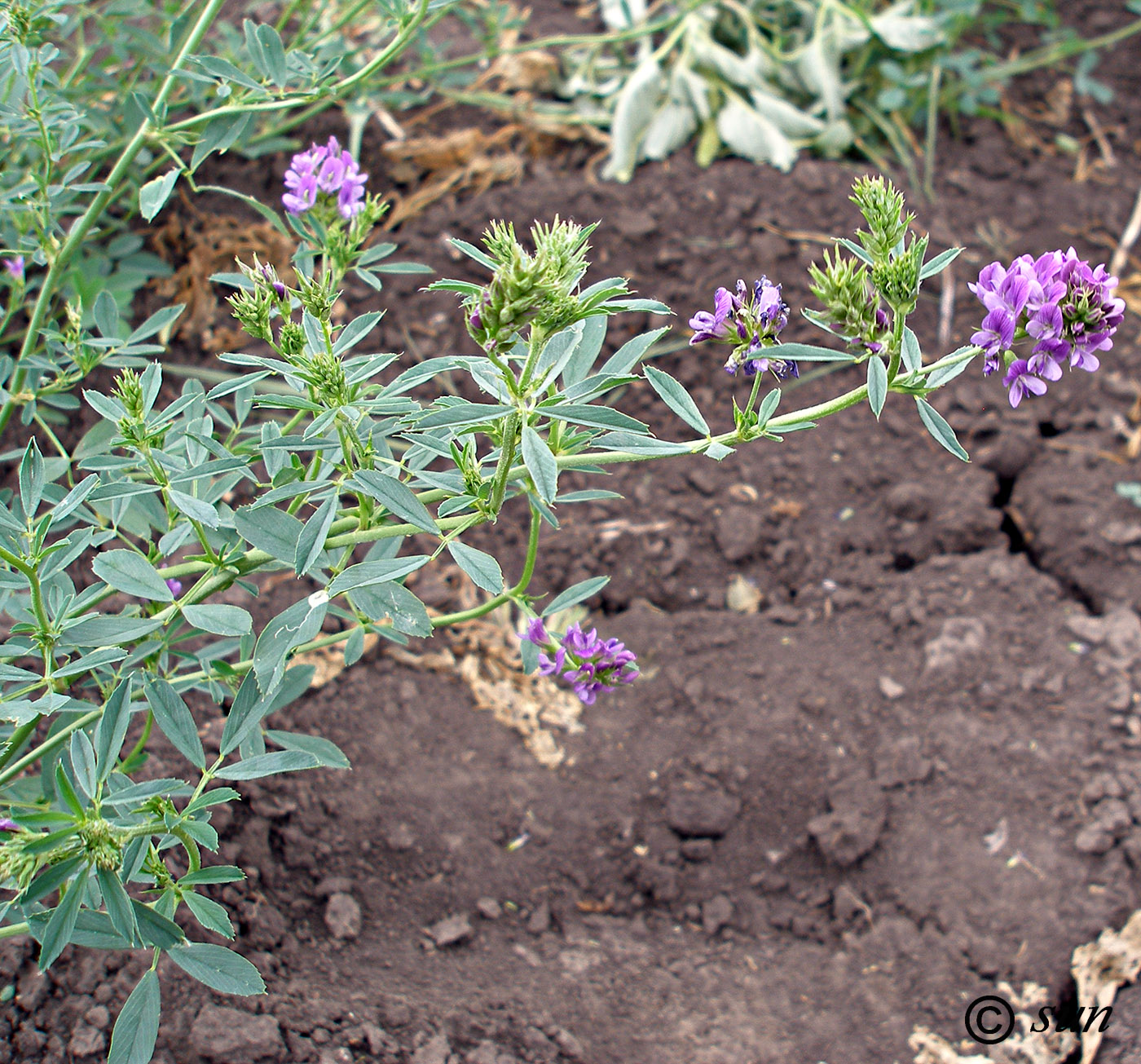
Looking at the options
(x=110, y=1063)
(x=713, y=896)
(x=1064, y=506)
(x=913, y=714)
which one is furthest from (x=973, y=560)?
(x=110, y=1063)

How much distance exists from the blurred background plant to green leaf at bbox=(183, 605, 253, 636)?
103 inches

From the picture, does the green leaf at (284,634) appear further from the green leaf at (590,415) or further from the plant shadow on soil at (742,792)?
the plant shadow on soil at (742,792)

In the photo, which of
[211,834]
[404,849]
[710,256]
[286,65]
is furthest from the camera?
[710,256]

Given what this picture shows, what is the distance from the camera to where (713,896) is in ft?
7.15

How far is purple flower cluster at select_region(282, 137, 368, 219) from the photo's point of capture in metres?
1.58

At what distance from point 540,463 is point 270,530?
37cm

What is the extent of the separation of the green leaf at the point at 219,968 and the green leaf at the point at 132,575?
464mm

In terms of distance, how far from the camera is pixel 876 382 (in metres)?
1.31

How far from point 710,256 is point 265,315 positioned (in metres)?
2.18

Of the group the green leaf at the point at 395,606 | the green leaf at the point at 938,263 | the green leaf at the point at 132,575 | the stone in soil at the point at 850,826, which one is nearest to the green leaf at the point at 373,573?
the green leaf at the point at 395,606

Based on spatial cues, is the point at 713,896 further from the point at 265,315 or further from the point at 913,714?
the point at 265,315

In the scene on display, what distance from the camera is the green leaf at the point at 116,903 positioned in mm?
1221

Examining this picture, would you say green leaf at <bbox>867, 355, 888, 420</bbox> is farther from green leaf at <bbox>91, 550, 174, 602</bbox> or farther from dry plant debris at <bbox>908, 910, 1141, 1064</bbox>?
dry plant debris at <bbox>908, 910, 1141, 1064</bbox>

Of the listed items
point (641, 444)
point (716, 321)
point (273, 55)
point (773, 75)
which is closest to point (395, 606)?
point (641, 444)
